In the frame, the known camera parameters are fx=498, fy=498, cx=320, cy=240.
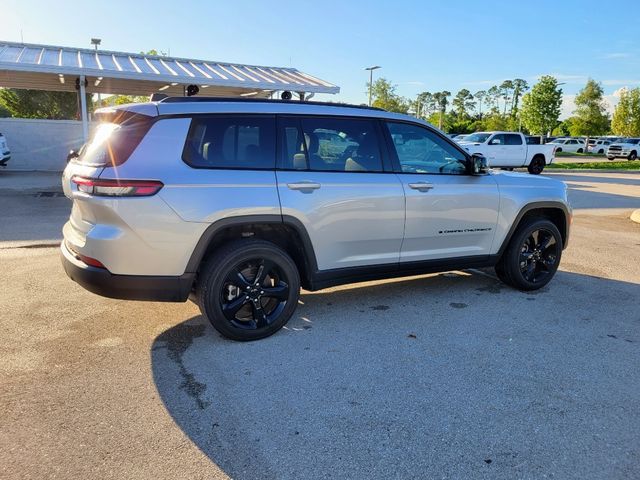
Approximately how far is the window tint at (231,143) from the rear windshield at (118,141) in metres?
0.35

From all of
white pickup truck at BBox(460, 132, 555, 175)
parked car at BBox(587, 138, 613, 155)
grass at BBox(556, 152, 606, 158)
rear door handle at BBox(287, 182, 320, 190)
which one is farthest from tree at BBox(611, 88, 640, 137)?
rear door handle at BBox(287, 182, 320, 190)

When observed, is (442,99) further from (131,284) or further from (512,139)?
(131,284)

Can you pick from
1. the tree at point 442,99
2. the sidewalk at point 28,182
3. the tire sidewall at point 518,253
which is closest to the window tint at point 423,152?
the tire sidewall at point 518,253

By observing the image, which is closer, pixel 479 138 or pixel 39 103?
pixel 479 138

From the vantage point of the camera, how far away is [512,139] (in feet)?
75.8

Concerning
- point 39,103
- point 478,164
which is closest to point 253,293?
point 478,164

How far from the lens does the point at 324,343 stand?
13.4 feet

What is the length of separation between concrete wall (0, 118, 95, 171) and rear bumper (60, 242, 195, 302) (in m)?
17.3

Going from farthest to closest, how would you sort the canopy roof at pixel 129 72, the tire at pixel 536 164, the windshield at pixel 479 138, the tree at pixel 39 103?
the tree at pixel 39 103 → the tire at pixel 536 164 → the windshield at pixel 479 138 → the canopy roof at pixel 129 72

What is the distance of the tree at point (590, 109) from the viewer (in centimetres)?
5216

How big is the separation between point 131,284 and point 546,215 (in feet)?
14.9

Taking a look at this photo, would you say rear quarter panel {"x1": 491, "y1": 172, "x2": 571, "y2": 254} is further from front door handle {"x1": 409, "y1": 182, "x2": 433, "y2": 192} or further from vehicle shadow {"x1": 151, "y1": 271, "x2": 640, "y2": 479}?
front door handle {"x1": 409, "y1": 182, "x2": 433, "y2": 192}

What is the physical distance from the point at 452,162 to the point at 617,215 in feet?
28.5

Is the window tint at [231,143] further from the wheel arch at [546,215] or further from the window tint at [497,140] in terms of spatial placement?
the window tint at [497,140]
